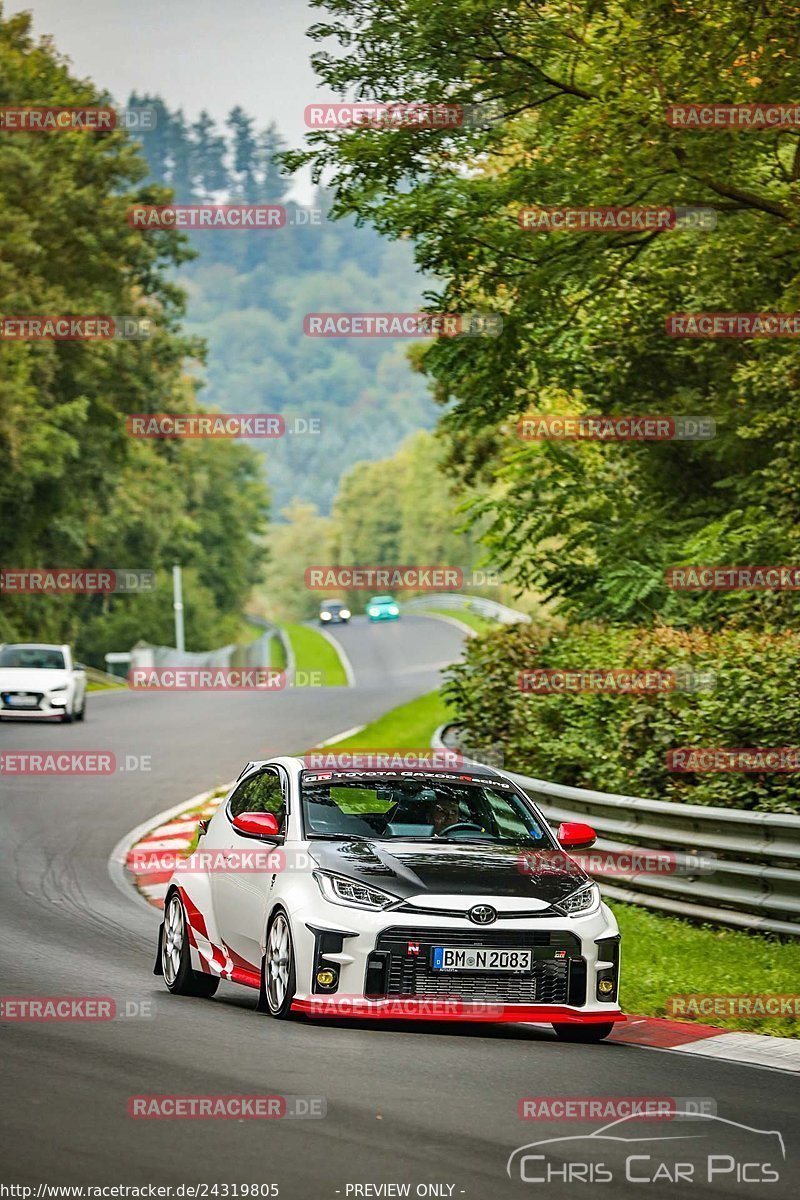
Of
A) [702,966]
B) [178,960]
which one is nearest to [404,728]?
[702,966]

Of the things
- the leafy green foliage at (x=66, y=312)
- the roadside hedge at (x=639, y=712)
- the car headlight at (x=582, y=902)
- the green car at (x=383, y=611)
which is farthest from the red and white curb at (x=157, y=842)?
the green car at (x=383, y=611)

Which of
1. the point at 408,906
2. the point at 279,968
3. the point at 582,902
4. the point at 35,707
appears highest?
the point at 408,906

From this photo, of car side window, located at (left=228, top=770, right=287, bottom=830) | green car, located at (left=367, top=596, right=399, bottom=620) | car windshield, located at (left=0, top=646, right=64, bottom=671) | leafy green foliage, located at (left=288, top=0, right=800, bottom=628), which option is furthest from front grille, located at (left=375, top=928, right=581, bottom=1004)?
green car, located at (left=367, top=596, right=399, bottom=620)

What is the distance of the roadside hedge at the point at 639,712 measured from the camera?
535 inches

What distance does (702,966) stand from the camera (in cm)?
1195

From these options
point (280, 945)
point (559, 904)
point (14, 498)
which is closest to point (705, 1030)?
point (559, 904)

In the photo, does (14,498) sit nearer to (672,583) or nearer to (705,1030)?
(672,583)

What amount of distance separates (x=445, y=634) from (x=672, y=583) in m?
74.7

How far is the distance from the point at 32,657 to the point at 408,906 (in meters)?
29.7

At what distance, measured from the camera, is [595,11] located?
1666 centimetres

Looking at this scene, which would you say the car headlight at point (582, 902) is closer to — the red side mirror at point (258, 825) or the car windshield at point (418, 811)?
the car windshield at point (418, 811)

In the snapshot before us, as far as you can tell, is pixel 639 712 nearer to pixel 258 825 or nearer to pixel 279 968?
pixel 258 825

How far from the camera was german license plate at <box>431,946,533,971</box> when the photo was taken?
9.17 meters

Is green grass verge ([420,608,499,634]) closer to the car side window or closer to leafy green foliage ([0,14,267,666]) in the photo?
leafy green foliage ([0,14,267,666])
